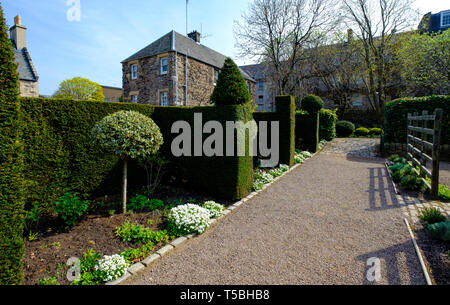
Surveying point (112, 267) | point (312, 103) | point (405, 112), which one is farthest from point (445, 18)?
point (112, 267)

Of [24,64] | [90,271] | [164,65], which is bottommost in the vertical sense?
[90,271]

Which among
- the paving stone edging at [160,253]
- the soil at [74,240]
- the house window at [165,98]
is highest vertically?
the house window at [165,98]

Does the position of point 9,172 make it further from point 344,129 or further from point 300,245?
point 344,129

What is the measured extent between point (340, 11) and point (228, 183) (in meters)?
17.8

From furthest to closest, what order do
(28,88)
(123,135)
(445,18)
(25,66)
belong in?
(445,18), (25,66), (28,88), (123,135)

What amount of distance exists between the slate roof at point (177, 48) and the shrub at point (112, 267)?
1769 cm

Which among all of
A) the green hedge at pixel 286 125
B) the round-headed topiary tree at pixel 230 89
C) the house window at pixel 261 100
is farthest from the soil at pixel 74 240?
the house window at pixel 261 100

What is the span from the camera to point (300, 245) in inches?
137

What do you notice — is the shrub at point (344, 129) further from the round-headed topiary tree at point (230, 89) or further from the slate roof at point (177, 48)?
the round-headed topiary tree at point (230, 89)

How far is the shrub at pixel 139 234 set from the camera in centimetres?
353

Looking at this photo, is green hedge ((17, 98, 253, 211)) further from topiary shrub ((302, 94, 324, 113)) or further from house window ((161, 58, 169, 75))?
house window ((161, 58, 169, 75))

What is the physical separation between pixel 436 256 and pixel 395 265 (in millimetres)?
703
